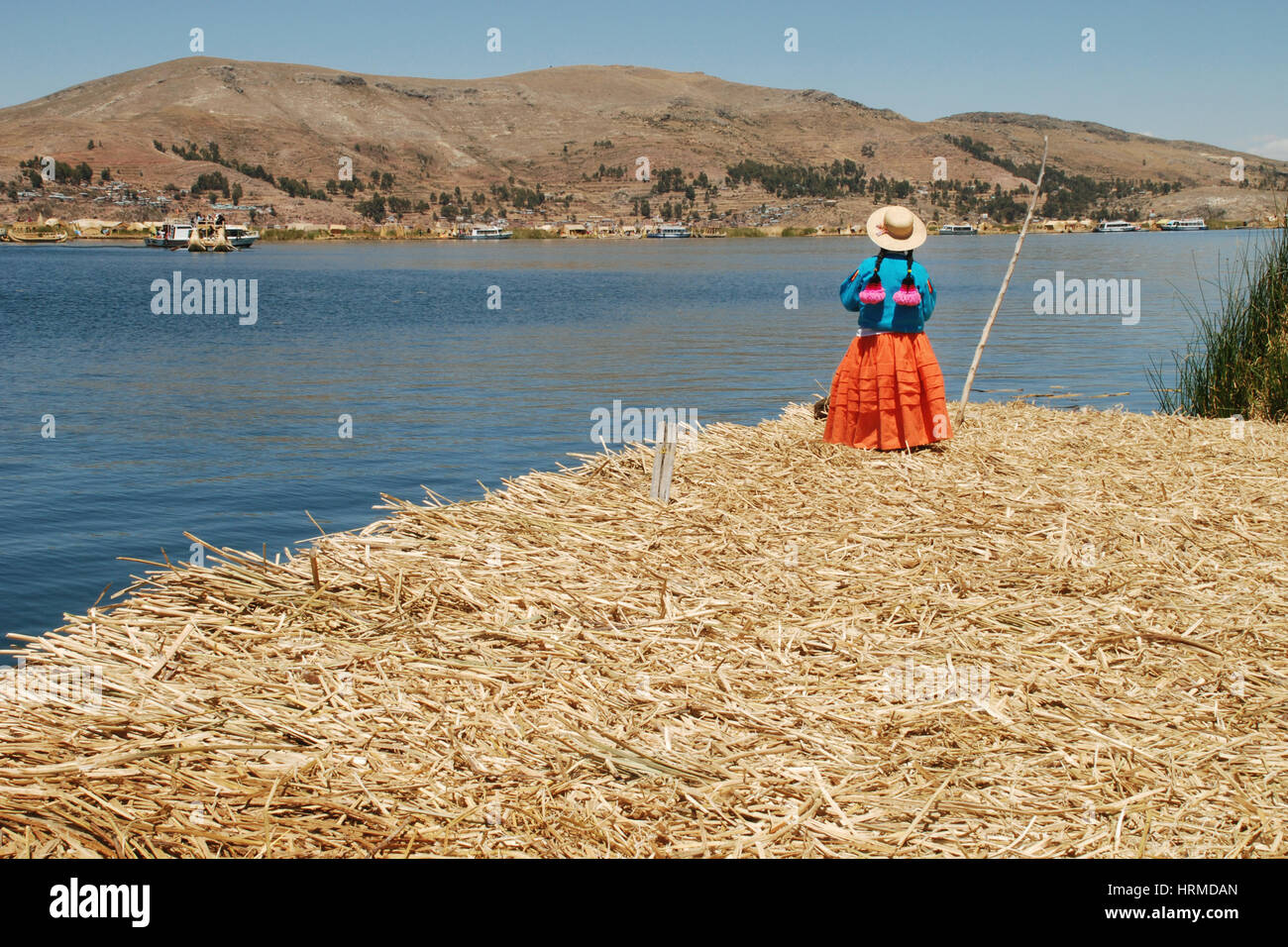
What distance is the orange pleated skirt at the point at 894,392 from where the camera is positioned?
9156mm

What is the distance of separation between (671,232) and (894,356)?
156 m

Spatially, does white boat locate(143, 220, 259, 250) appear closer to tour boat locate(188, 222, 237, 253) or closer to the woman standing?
tour boat locate(188, 222, 237, 253)

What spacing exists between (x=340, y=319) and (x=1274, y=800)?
36.9 metres

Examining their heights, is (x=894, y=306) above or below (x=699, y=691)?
above

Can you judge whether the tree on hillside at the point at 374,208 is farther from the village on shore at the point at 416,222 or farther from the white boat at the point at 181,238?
the white boat at the point at 181,238

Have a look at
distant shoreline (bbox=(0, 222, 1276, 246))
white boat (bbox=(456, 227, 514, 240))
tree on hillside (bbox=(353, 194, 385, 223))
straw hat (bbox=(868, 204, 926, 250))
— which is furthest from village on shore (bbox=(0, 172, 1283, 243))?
straw hat (bbox=(868, 204, 926, 250))

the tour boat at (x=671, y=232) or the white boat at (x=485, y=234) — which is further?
the tour boat at (x=671, y=232)

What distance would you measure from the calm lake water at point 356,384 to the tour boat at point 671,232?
109506 mm

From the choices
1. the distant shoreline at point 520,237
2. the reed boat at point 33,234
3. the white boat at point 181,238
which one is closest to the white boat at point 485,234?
the distant shoreline at point 520,237

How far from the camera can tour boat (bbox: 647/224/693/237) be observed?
160625 mm

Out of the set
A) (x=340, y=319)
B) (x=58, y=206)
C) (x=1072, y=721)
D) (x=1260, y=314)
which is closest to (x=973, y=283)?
(x=340, y=319)

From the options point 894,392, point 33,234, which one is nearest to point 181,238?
point 33,234

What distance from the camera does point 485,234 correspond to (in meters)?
157

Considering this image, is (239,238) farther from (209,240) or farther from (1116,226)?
(1116,226)
